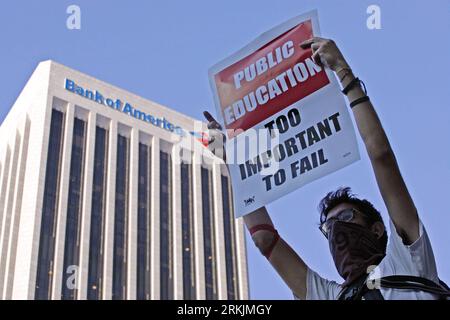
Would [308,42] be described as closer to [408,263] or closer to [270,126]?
[270,126]

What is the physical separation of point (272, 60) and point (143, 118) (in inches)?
2599

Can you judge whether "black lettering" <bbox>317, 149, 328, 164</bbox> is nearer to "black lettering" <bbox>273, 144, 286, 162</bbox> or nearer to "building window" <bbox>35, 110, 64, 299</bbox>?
"black lettering" <bbox>273, 144, 286, 162</bbox>

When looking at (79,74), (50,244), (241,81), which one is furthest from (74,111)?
(241,81)

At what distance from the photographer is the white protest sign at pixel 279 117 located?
→ 477 cm

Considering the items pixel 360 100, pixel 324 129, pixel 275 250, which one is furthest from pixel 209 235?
pixel 360 100

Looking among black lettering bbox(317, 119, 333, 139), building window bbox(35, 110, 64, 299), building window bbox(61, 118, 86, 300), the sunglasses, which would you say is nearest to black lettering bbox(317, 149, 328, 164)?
black lettering bbox(317, 119, 333, 139)

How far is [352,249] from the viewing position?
4648 mm

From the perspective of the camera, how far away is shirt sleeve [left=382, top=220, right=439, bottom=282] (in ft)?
13.7

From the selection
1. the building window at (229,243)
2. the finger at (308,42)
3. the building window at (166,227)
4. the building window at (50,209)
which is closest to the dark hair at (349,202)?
the finger at (308,42)

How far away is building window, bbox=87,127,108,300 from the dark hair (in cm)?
5035

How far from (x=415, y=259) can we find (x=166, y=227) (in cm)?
6131

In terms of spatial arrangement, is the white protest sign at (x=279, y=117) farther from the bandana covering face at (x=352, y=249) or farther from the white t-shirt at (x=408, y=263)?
the white t-shirt at (x=408, y=263)
